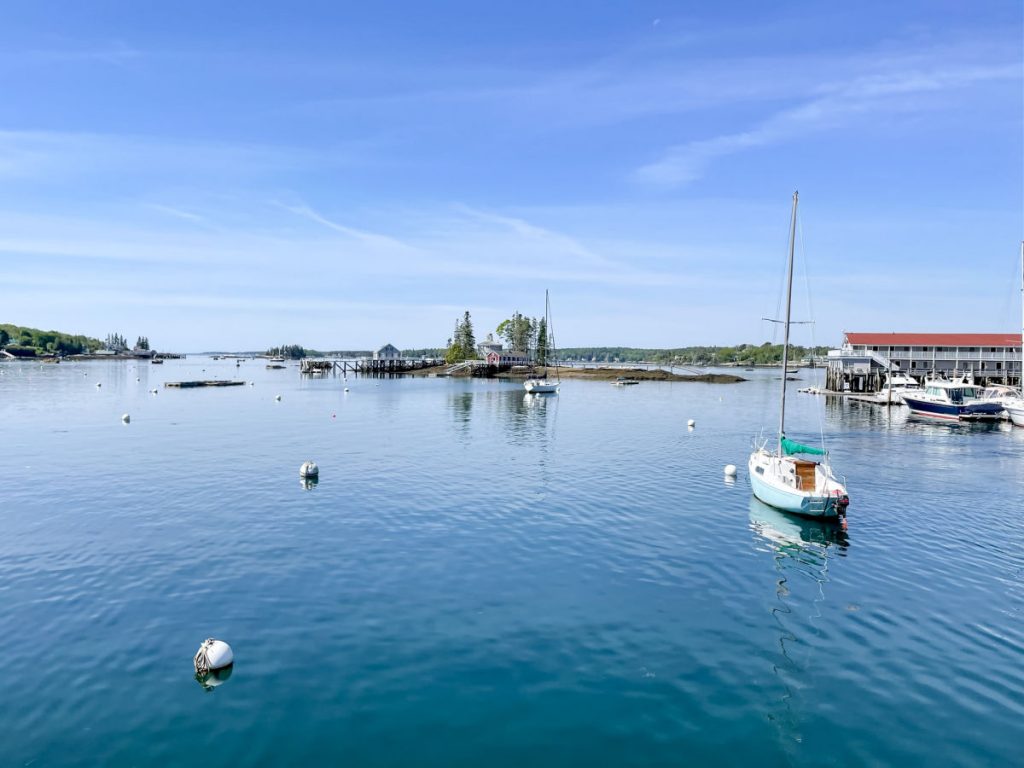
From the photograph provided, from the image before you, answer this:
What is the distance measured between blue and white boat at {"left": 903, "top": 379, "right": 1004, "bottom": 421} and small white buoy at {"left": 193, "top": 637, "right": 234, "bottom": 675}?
91.3 meters

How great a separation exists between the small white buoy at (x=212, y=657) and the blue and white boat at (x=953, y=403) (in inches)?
3595

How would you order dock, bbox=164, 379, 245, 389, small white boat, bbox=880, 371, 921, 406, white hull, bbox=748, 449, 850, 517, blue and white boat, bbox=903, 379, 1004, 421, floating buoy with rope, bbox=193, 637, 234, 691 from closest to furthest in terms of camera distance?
floating buoy with rope, bbox=193, 637, 234, 691 → white hull, bbox=748, 449, 850, 517 → blue and white boat, bbox=903, 379, 1004, 421 → small white boat, bbox=880, 371, 921, 406 → dock, bbox=164, 379, 245, 389

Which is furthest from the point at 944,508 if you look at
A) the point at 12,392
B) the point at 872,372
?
the point at 12,392

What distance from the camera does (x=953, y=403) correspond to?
8225 cm

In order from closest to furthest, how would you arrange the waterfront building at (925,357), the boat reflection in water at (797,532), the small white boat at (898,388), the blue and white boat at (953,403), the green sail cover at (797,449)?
the boat reflection in water at (797,532) → the green sail cover at (797,449) → the blue and white boat at (953,403) → the small white boat at (898,388) → the waterfront building at (925,357)

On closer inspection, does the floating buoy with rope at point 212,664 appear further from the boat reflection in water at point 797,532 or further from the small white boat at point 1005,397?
the small white boat at point 1005,397

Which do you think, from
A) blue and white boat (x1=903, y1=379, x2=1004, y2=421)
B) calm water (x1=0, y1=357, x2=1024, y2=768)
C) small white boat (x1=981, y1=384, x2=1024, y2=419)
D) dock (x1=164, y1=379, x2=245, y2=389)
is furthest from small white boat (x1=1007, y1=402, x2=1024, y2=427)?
dock (x1=164, y1=379, x2=245, y2=389)

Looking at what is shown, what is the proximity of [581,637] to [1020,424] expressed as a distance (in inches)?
3191

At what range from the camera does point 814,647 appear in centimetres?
1842

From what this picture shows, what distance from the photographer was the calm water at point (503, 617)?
→ 14.1m

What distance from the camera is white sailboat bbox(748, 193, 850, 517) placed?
31.4 m

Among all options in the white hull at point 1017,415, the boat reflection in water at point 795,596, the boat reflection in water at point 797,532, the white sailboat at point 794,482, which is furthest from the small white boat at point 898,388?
the boat reflection in water at point 795,596

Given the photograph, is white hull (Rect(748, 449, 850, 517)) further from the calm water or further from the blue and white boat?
the blue and white boat

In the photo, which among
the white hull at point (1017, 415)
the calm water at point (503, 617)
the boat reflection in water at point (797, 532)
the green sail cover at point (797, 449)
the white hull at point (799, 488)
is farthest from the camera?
the white hull at point (1017, 415)
